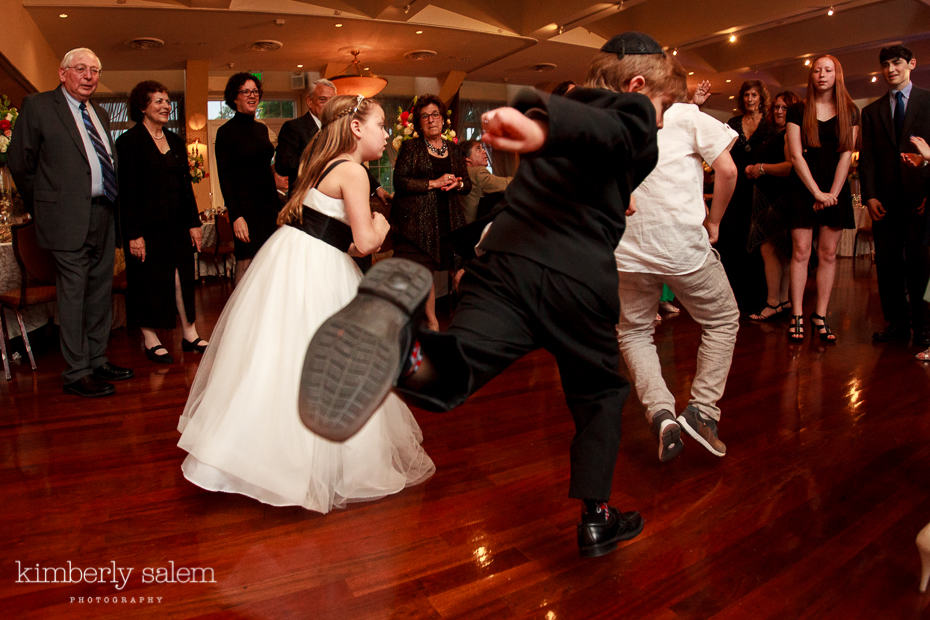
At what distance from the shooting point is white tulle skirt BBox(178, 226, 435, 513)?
194cm

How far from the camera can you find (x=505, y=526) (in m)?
1.90

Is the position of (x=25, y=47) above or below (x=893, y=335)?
above

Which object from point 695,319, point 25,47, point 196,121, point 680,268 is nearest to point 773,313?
point 695,319

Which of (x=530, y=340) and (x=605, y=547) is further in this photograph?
(x=605, y=547)

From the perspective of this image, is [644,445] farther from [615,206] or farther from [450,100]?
[450,100]

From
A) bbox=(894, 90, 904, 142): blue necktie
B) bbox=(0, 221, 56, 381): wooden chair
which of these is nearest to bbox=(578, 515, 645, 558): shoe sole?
bbox=(0, 221, 56, 381): wooden chair

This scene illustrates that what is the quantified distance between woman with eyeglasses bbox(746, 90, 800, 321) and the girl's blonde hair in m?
3.32

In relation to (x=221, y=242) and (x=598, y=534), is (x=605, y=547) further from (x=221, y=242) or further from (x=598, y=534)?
(x=221, y=242)

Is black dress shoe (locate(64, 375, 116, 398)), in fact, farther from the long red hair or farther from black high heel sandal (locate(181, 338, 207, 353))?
the long red hair

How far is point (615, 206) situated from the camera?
56.8 inches

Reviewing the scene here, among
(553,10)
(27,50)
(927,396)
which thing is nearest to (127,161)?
(927,396)

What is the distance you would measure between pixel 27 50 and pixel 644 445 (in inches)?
334

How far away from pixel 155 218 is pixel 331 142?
199 centimetres

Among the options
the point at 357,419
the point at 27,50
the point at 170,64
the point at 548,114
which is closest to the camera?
the point at 357,419
